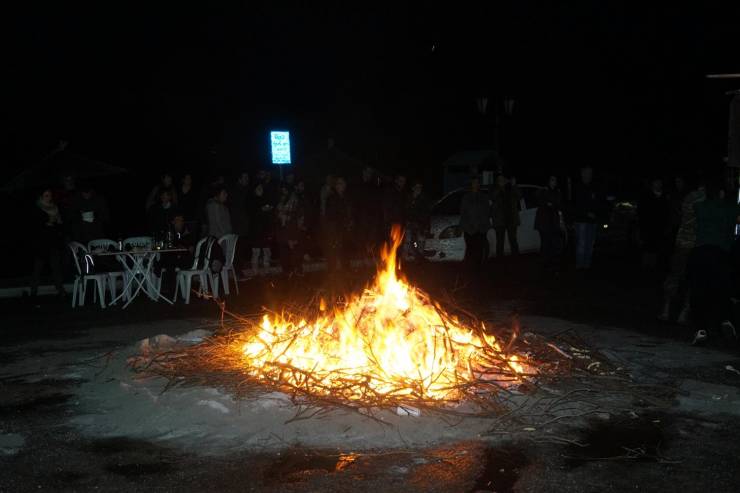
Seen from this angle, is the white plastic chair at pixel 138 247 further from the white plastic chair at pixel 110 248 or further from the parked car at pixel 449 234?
the parked car at pixel 449 234

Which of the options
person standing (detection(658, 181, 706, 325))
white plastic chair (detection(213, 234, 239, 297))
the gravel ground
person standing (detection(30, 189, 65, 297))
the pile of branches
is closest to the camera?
the gravel ground

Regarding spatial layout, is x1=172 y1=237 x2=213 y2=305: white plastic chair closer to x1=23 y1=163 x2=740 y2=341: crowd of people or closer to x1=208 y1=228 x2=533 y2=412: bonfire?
x1=23 y1=163 x2=740 y2=341: crowd of people

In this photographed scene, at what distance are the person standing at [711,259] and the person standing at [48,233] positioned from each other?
9011 millimetres

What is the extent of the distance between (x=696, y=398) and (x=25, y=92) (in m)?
20.1

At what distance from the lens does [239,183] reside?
15.4 m

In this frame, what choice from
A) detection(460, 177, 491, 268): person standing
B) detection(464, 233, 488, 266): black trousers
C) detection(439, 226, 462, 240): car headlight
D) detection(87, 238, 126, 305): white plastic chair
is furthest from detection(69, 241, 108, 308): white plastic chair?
detection(439, 226, 462, 240): car headlight

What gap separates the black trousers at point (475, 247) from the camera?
1521 centimetres

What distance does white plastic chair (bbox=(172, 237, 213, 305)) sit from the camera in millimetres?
12219

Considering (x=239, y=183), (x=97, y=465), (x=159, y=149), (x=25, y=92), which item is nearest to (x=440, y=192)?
(x=159, y=149)

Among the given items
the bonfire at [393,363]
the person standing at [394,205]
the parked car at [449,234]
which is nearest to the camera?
the bonfire at [393,363]

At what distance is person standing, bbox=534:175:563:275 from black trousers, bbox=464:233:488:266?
115 centimetres

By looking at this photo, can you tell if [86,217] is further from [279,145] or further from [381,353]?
[279,145]

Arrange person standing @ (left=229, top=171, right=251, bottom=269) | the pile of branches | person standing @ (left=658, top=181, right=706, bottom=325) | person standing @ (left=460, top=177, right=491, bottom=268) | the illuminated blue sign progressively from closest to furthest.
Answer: the pile of branches → person standing @ (left=658, top=181, right=706, bottom=325) → person standing @ (left=460, top=177, right=491, bottom=268) → person standing @ (left=229, top=171, right=251, bottom=269) → the illuminated blue sign

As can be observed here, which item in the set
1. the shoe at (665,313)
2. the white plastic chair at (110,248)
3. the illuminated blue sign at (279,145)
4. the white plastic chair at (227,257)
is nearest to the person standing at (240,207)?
the white plastic chair at (227,257)
